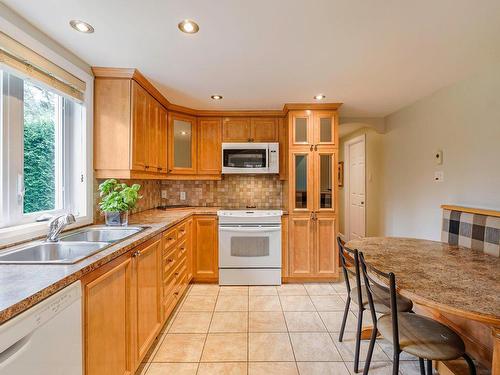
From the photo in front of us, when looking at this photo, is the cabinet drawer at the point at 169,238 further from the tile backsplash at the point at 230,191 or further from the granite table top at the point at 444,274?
the granite table top at the point at 444,274

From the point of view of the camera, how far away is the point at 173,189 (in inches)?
142

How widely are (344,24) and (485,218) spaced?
5.84 ft

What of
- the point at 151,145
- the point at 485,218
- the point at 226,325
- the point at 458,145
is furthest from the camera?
the point at 151,145

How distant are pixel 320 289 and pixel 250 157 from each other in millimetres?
1820

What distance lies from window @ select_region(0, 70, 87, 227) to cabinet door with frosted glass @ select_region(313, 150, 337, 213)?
244cm

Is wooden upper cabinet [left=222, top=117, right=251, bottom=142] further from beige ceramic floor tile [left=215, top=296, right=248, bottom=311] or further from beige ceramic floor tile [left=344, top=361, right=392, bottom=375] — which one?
beige ceramic floor tile [left=344, top=361, right=392, bottom=375]

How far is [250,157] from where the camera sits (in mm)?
3225

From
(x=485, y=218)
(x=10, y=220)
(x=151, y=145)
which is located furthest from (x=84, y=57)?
(x=485, y=218)

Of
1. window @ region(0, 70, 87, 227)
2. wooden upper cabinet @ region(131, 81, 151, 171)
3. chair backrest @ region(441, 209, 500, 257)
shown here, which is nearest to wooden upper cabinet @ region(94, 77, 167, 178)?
wooden upper cabinet @ region(131, 81, 151, 171)

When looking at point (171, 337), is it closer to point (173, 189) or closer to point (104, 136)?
point (104, 136)

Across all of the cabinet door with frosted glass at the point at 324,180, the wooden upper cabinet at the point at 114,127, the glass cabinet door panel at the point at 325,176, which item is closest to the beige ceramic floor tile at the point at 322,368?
the cabinet door with frosted glass at the point at 324,180

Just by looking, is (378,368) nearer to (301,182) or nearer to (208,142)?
(301,182)

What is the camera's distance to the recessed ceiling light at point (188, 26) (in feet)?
5.03

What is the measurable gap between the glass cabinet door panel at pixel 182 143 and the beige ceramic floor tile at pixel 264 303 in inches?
72.9
